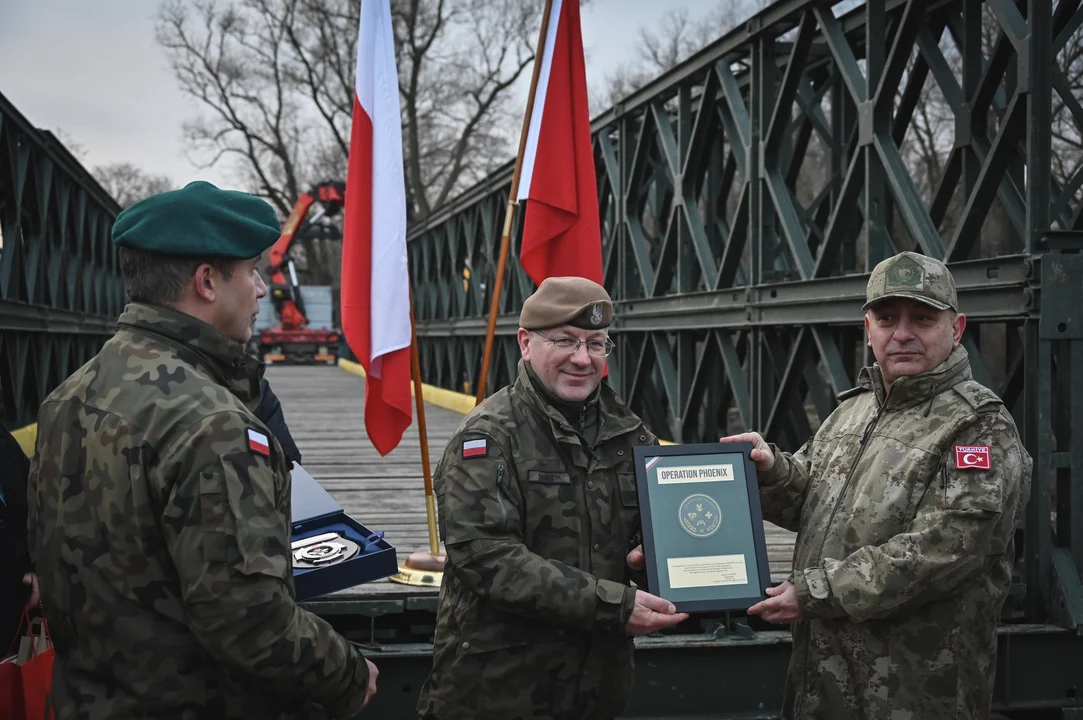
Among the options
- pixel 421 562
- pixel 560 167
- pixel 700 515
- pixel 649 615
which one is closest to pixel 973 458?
pixel 700 515

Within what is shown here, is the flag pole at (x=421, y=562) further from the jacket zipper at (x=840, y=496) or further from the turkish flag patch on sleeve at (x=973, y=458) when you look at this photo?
the turkish flag patch on sleeve at (x=973, y=458)

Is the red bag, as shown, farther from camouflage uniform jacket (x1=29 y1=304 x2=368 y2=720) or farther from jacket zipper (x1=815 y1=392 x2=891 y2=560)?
jacket zipper (x1=815 y1=392 x2=891 y2=560)

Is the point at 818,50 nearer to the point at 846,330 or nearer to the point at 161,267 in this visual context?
the point at 846,330

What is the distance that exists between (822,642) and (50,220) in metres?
11.0

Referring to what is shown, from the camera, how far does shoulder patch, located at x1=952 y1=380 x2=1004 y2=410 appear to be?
294cm

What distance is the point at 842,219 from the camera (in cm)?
572

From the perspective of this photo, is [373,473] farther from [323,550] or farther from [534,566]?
[534,566]

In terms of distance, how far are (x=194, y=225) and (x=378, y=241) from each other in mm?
2457

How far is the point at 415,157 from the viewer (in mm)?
34438

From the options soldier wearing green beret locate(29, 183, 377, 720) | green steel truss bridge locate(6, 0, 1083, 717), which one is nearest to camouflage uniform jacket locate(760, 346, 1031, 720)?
green steel truss bridge locate(6, 0, 1083, 717)

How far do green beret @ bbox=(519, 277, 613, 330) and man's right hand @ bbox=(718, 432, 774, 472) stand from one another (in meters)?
0.57

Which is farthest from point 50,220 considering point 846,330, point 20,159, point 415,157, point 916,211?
point 415,157

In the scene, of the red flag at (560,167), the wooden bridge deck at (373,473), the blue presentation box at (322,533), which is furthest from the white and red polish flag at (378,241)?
the blue presentation box at (322,533)

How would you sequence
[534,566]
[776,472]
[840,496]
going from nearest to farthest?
1. [534,566]
2. [840,496]
3. [776,472]
